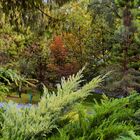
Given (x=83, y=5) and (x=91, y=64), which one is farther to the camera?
(x=83, y=5)

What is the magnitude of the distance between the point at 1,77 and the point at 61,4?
8.81 ft

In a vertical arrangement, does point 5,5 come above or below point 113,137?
above

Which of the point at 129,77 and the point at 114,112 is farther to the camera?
the point at 129,77

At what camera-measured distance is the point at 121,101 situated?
167 inches

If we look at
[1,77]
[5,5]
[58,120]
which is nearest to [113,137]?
[58,120]

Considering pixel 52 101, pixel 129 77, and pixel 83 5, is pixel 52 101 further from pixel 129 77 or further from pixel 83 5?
pixel 83 5

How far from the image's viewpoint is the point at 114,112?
3945mm

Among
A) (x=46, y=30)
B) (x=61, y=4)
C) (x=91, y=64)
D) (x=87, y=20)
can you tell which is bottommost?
(x=91, y=64)

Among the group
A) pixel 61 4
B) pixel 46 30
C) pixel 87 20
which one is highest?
pixel 61 4

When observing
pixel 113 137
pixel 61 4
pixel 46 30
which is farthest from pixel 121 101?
pixel 46 30

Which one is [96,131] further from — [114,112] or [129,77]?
[129,77]

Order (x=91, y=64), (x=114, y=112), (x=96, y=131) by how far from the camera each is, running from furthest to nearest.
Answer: (x=91, y=64), (x=114, y=112), (x=96, y=131)

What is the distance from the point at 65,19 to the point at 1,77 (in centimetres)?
312

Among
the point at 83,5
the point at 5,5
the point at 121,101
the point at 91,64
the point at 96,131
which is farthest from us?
the point at 83,5
